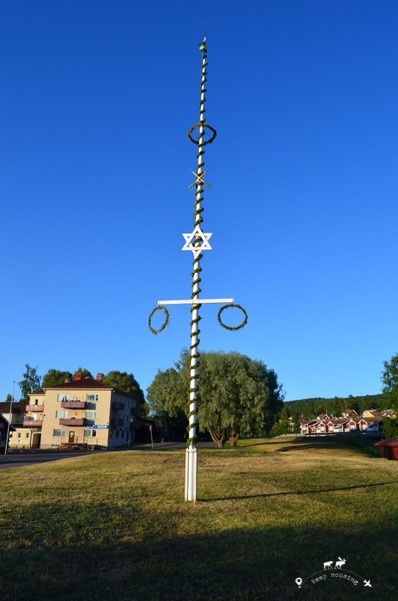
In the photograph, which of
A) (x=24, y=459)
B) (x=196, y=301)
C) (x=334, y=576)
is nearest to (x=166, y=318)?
(x=196, y=301)

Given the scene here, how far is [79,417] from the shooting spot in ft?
249

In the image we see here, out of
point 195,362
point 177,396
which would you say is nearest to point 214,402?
point 177,396

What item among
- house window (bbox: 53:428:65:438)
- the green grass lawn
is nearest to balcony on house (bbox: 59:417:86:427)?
house window (bbox: 53:428:65:438)

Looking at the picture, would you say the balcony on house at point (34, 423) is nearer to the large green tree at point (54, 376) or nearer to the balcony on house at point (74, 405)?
the balcony on house at point (74, 405)

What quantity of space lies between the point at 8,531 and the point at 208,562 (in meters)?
3.94

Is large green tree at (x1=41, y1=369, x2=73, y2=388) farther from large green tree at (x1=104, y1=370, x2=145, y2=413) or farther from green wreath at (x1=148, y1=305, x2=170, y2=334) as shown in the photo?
green wreath at (x1=148, y1=305, x2=170, y2=334)

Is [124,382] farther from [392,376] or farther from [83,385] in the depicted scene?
[392,376]

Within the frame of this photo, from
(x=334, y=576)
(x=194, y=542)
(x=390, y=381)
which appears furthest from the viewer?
(x=390, y=381)

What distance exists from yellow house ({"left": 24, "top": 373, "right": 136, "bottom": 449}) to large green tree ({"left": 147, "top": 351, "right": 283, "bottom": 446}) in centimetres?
2590

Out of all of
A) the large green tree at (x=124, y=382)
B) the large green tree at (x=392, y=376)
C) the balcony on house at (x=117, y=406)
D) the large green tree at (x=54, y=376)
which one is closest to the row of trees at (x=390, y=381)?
the large green tree at (x=392, y=376)

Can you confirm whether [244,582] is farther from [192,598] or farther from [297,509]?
[297,509]

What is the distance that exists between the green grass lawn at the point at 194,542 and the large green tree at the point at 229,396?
107ft

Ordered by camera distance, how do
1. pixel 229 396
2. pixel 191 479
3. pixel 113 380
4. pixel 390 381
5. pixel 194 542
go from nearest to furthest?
pixel 194 542, pixel 191 479, pixel 229 396, pixel 390 381, pixel 113 380

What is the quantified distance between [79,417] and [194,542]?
71653 mm
